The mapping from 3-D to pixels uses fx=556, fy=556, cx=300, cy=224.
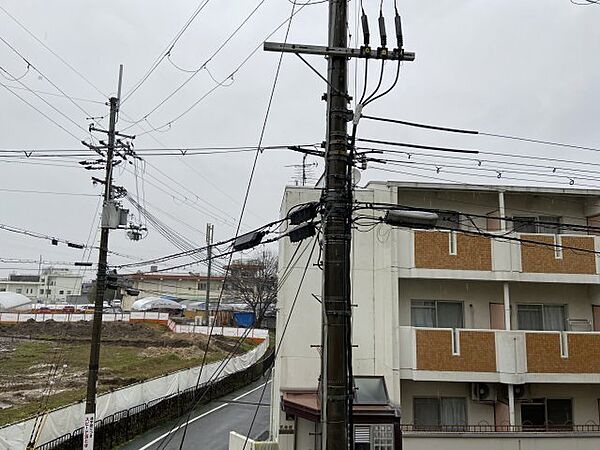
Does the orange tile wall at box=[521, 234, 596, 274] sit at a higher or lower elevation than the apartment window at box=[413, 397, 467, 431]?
higher

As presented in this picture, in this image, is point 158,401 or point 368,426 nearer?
point 368,426

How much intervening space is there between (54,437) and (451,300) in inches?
455

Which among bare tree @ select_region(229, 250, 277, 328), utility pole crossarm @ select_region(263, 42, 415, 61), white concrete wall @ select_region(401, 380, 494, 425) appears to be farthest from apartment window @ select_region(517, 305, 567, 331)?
bare tree @ select_region(229, 250, 277, 328)

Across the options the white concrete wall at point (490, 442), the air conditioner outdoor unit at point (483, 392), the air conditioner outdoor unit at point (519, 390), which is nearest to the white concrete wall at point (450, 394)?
the air conditioner outdoor unit at point (483, 392)

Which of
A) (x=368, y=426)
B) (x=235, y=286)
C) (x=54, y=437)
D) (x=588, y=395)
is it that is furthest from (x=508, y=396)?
(x=235, y=286)

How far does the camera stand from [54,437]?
15.4 metres

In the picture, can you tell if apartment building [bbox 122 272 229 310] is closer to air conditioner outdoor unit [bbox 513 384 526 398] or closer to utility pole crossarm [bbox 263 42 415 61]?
air conditioner outdoor unit [bbox 513 384 526 398]

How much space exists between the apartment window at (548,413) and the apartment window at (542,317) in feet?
6.19

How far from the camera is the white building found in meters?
108

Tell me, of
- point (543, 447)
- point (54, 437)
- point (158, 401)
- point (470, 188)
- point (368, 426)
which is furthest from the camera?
point (158, 401)

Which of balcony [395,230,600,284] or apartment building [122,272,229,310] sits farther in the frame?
apartment building [122,272,229,310]

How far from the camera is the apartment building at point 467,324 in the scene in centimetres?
1331

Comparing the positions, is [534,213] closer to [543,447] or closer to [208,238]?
[543,447]

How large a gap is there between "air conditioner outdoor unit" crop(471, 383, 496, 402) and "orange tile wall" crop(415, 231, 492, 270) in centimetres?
294
